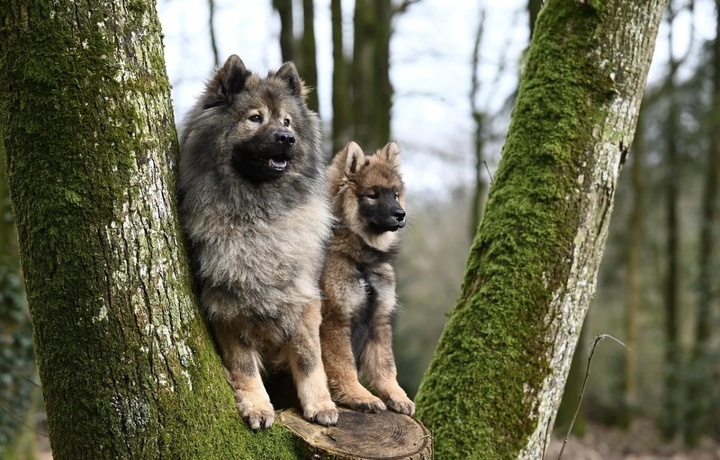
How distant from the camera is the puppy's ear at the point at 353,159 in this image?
5.30m

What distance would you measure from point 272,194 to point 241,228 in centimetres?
30

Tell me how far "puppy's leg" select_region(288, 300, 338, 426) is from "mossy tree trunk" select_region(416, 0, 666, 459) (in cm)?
86

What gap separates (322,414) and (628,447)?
15200 millimetres

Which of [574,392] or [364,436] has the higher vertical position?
[364,436]

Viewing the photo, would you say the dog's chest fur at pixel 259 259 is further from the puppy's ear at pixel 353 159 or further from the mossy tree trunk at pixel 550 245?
the mossy tree trunk at pixel 550 245

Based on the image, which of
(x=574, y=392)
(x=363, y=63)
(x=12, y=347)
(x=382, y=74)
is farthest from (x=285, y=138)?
(x=574, y=392)

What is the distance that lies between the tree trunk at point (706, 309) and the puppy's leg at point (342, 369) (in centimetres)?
1508

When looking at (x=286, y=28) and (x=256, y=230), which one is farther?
(x=286, y=28)

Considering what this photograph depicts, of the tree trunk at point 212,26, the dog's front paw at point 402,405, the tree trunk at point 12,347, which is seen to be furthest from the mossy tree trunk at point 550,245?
the tree trunk at point 212,26

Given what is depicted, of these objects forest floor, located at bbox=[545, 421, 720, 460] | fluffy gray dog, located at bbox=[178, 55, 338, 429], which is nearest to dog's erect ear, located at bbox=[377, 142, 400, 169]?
fluffy gray dog, located at bbox=[178, 55, 338, 429]

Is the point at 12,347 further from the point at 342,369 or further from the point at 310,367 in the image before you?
the point at 310,367

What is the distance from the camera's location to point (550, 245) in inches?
173

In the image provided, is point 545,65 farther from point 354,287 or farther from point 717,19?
point 717,19

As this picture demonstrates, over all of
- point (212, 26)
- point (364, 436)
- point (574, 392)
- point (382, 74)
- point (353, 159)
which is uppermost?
point (212, 26)
